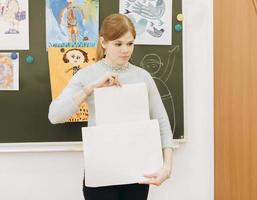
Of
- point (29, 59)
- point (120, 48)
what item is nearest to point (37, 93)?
point (29, 59)

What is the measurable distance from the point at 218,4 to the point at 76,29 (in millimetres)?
776

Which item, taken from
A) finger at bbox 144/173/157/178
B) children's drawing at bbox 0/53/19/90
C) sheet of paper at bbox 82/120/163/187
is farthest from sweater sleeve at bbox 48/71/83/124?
children's drawing at bbox 0/53/19/90

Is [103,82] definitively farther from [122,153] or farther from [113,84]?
[122,153]

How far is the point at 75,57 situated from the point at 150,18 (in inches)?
17.7

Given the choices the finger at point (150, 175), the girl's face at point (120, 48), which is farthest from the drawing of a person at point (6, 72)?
the finger at point (150, 175)

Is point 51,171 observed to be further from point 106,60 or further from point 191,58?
point 191,58

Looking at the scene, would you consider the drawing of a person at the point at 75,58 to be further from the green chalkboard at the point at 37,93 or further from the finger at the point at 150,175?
the finger at the point at 150,175

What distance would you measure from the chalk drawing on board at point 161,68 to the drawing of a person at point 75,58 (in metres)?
0.31

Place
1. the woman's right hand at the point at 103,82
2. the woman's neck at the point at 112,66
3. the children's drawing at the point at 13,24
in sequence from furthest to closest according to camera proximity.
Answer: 1. the children's drawing at the point at 13,24
2. the woman's neck at the point at 112,66
3. the woman's right hand at the point at 103,82

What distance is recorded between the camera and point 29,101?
1929 millimetres

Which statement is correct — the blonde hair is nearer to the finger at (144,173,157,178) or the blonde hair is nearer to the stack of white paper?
the stack of white paper

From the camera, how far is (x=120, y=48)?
1367mm

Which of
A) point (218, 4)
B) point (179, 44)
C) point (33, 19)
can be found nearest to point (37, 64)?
point (33, 19)

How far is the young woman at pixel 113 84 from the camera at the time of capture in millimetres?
1327
